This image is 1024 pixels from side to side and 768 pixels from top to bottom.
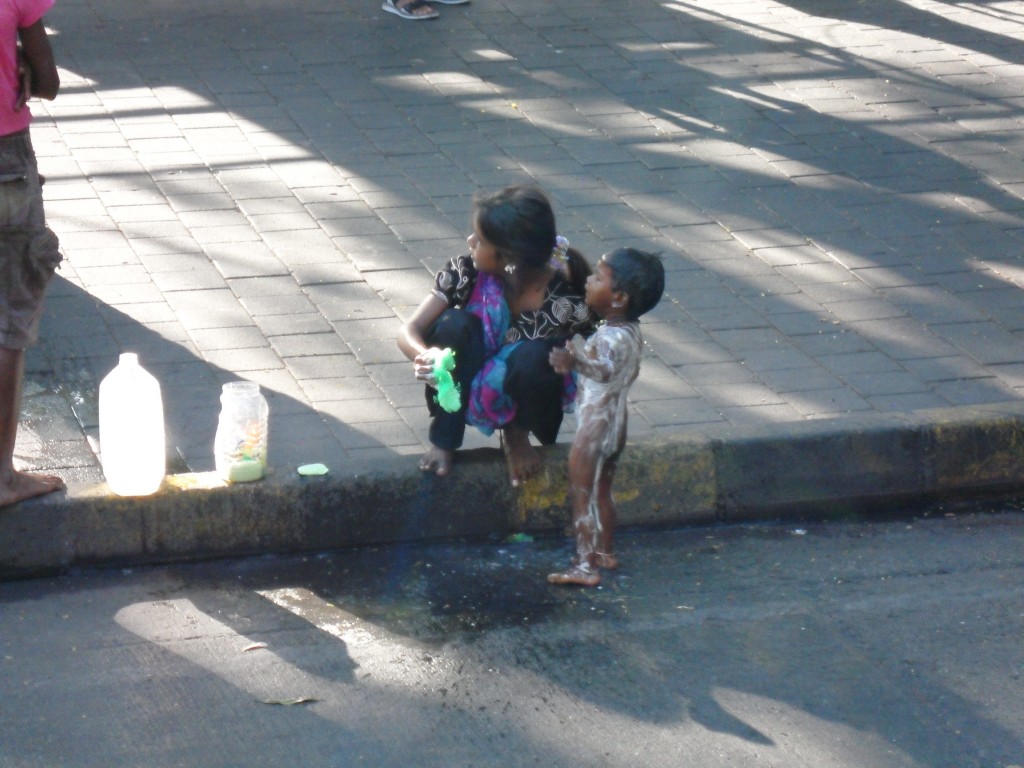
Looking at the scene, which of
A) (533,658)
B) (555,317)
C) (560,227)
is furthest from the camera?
(560,227)

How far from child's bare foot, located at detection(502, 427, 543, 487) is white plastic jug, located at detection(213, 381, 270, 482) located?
0.80 meters

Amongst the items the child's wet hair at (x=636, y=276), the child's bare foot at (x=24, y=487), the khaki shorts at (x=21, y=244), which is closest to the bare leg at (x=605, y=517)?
the child's wet hair at (x=636, y=276)

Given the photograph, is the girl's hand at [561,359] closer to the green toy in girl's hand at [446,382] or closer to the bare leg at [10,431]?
the green toy in girl's hand at [446,382]

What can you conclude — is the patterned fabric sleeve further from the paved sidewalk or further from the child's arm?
the paved sidewalk

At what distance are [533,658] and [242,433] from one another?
1.22m

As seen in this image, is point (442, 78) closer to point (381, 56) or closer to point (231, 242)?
point (381, 56)

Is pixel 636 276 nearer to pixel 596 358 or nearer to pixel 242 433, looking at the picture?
pixel 596 358

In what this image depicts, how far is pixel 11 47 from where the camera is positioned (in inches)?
158

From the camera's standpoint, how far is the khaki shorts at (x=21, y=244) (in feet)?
13.3

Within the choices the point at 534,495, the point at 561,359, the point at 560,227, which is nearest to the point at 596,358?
the point at 561,359

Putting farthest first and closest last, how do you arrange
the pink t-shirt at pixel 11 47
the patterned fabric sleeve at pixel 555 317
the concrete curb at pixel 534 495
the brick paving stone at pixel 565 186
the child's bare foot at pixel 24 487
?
the brick paving stone at pixel 565 186 < the patterned fabric sleeve at pixel 555 317 < the concrete curb at pixel 534 495 < the child's bare foot at pixel 24 487 < the pink t-shirt at pixel 11 47

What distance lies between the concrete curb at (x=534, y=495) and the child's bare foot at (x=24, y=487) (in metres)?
0.04

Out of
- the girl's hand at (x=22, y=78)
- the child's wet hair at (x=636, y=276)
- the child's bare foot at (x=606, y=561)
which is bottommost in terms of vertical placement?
the child's bare foot at (x=606, y=561)

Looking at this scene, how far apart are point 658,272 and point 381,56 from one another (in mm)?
5913
